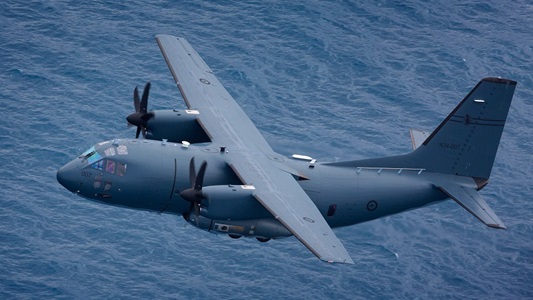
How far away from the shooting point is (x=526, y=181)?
111375mm

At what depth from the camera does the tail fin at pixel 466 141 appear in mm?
73500

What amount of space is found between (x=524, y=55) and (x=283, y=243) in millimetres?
48789

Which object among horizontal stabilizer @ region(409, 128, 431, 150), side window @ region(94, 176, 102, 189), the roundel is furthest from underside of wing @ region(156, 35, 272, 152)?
horizontal stabilizer @ region(409, 128, 431, 150)

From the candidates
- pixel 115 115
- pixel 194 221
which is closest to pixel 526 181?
pixel 115 115

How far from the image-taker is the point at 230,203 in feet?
214

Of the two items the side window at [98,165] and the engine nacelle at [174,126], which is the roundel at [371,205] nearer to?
the engine nacelle at [174,126]

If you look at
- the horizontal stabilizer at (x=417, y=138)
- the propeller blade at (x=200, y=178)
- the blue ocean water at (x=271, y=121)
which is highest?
the horizontal stabilizer at (x=417, y=138)

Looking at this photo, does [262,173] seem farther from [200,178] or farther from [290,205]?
[200,178]

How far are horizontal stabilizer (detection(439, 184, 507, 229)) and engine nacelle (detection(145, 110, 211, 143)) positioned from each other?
18448 mm

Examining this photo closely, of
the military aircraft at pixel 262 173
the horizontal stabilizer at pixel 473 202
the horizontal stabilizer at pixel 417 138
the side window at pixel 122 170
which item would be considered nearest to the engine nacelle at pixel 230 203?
the military aircraft at pixel 262 173

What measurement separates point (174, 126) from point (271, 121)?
3874 centimetres

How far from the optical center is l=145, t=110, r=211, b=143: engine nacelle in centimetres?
7406

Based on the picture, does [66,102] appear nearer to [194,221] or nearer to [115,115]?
[115,115]

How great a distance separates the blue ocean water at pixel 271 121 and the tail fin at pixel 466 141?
23826 millimetres
